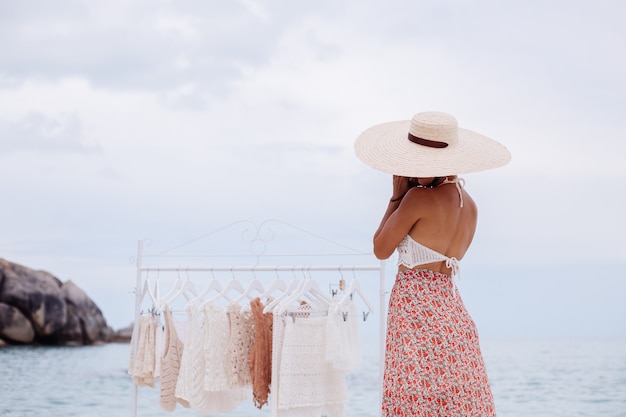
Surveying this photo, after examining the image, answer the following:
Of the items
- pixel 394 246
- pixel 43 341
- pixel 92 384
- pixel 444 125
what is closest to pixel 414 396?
pixel 394 246

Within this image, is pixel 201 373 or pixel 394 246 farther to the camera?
pixel 201 373

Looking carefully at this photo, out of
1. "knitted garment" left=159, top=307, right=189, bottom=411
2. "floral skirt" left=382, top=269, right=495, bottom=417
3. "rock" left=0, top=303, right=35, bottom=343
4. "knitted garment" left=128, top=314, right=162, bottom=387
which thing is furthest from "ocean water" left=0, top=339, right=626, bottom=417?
"floral skirt" left=382, top=269, right=495, bottom=417

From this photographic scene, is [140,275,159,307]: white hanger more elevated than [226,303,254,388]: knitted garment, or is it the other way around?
[140,275,159,307]: white hanger

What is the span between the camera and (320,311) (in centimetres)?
462

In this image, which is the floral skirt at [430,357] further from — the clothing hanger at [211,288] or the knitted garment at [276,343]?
the clothing hanger at [211,288]

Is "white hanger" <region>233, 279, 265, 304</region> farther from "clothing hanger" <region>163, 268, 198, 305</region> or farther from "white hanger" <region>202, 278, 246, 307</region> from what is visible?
"clothing hanger" <region>163, 268, 198, 305</region>

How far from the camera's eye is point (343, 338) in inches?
177

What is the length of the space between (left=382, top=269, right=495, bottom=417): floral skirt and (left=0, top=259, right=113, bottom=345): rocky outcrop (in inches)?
465

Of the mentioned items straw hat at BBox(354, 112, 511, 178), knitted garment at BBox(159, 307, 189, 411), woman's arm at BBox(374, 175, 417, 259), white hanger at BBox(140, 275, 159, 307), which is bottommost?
knitted garment at BBox(159, 307, 189, 411)

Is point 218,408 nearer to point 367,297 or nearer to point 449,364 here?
point 367,297

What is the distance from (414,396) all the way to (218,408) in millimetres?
1871

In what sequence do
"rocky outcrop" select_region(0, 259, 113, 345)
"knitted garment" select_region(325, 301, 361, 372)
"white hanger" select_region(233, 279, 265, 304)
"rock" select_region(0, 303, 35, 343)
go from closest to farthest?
"knitted garment" select_region(325, 301, 361, 372), "white hanger" select_region(233, 279, 265, 304), "rock" select_region(0, 303, 35, 343), "rocky outcrop" select_region(0, 259, 113, 345)

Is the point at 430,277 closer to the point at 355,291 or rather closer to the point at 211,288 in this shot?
the point at 355,291

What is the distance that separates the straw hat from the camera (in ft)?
11.4
